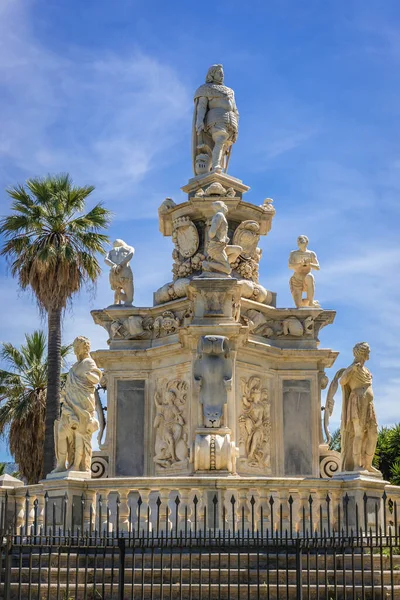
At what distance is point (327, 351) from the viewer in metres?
20.1

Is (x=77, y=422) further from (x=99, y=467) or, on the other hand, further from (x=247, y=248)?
(x=247, y=248)

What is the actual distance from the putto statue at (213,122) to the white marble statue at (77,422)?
663 centimetres

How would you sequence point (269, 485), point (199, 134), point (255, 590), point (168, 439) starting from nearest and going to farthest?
point (255, 590)
point (269, 485)
point (168, 439)
point (199, 134)

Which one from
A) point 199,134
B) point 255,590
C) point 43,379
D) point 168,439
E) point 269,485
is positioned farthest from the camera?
point 43,379

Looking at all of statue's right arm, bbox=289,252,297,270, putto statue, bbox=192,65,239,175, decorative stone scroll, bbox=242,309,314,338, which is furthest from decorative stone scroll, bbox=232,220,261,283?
putto statue, bbox=192,65,239,175

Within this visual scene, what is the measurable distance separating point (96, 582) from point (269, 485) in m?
3.03

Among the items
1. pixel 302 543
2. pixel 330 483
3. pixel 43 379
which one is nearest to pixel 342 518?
pixel 330 483

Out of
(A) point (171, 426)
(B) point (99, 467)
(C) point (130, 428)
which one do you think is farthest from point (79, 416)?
(B) point (99, 467)

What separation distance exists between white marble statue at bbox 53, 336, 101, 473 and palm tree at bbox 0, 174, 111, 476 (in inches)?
A: 417

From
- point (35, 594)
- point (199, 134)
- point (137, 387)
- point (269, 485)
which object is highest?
point (199, 134)

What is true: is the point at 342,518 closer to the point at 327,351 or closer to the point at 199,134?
the point at 327,351

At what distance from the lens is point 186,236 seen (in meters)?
21.1

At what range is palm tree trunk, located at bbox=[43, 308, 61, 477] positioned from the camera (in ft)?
86.7

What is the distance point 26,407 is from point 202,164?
1183 cm
